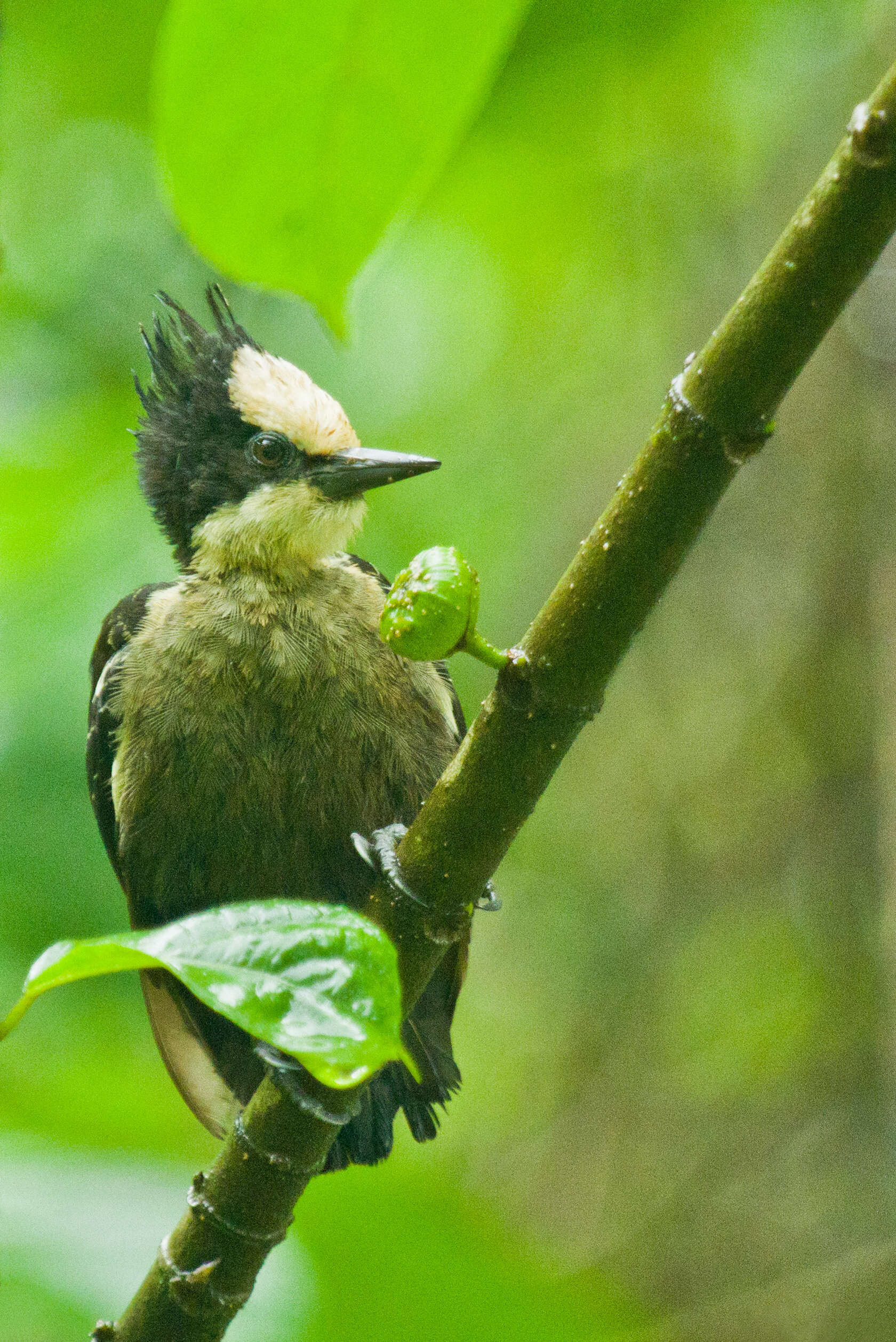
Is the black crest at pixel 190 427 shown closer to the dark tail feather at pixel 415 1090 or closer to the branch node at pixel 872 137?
the dark tail feather at pixel 415 1090

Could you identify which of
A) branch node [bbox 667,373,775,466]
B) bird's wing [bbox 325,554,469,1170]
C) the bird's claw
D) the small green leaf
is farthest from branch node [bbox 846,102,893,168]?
bird's wing [bbox 325,554,469,1170]

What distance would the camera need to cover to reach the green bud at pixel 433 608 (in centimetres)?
130

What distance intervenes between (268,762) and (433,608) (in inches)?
56.1

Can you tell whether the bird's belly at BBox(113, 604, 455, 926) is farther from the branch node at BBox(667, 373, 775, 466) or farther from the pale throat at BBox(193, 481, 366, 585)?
the branch node at BBox(667, 373, 775, 466)

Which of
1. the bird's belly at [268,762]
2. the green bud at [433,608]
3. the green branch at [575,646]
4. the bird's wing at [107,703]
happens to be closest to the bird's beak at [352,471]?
Result: the bird's belly at [268,762]

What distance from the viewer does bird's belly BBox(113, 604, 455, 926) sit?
8.76 feet

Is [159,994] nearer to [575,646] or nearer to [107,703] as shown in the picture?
[107,703]

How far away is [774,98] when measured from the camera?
5414mm

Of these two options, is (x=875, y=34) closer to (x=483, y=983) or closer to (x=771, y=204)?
(x=771, y=204)

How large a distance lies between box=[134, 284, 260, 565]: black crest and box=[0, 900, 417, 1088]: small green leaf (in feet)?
6.32

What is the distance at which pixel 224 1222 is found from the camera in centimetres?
192

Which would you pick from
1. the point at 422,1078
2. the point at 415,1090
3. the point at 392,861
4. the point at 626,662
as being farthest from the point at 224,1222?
the point at 626,662

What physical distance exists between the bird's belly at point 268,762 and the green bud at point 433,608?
4.43 ft

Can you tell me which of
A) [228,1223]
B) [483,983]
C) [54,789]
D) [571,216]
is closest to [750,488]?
[571,216]
